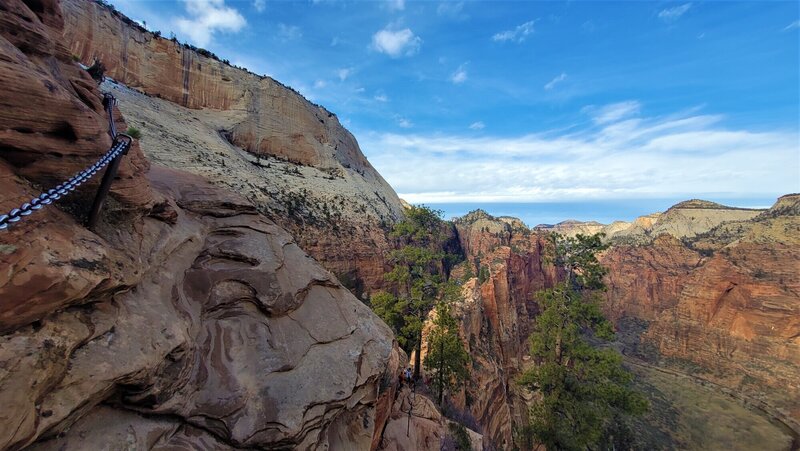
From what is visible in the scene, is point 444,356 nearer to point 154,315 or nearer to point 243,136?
point 154,315

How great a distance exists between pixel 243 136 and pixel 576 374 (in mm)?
43064

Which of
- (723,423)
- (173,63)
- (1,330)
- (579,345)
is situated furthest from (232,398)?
(723,423)

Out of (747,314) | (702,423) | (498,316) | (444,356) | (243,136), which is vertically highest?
(243,136)

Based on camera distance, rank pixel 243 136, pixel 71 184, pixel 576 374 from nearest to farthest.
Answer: pixel 71 184, pixel 576 374, pixel 243 136

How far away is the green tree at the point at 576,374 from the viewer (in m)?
18.6

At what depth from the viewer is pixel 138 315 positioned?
5.82 m

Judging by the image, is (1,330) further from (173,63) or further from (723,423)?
(723,423)

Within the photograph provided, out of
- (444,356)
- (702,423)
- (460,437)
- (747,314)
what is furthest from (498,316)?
(747,314)

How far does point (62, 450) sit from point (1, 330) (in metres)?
1.91

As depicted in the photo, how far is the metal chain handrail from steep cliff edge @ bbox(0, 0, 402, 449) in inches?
14.7

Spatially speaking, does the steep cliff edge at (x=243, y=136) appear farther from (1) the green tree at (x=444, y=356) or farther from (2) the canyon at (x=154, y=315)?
(2) the canyon at (x=154, y=315)

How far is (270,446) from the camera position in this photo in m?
6.62

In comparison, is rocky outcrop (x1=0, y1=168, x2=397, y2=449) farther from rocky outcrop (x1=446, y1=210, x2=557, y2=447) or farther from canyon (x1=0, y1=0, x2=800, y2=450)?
rocky outcrop (x1=446, y1=210, x2=557, y2=447)

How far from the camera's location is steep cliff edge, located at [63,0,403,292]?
101 feet
